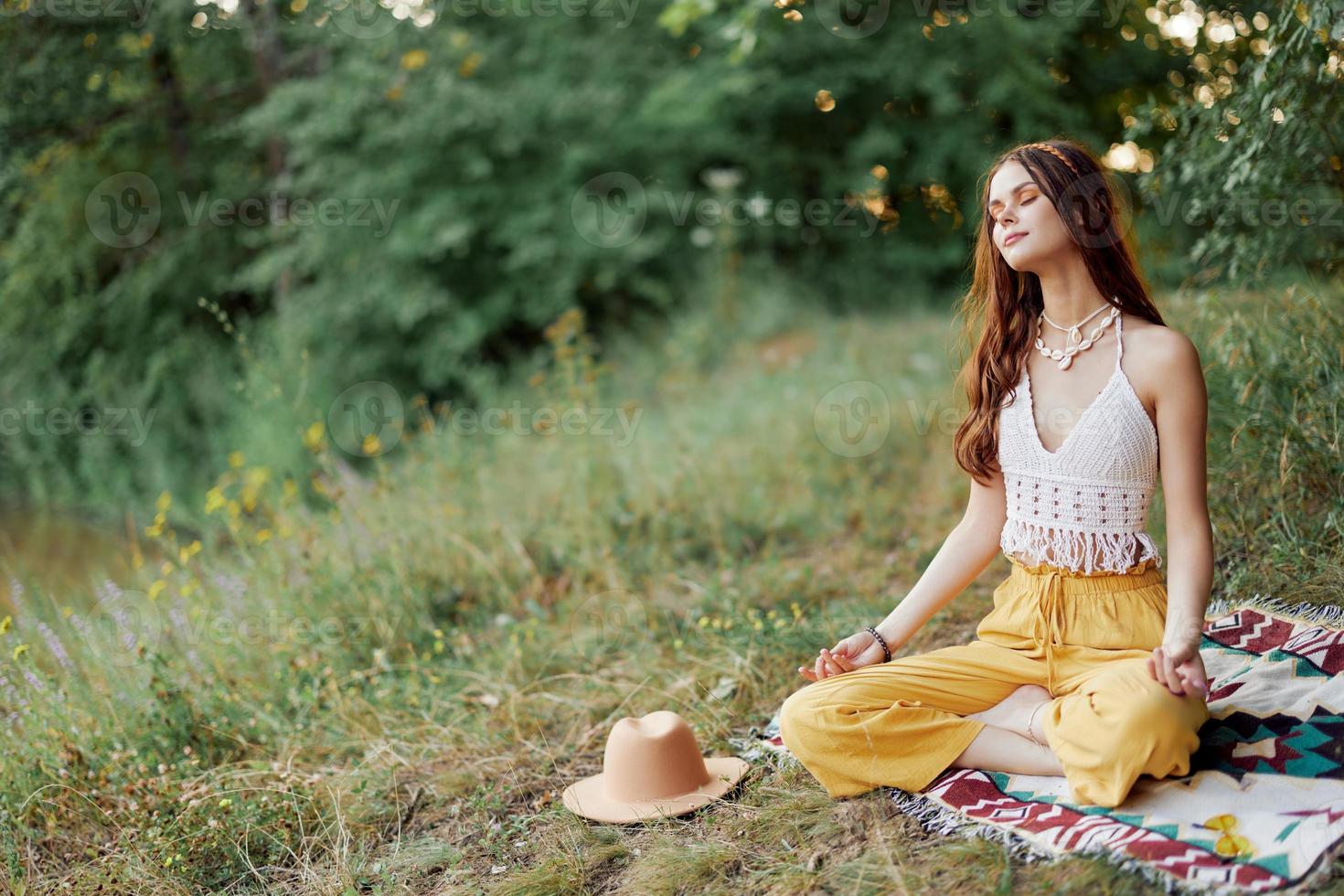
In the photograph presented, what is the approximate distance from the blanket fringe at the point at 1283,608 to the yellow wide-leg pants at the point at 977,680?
0.39 meters

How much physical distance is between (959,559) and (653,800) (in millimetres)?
987

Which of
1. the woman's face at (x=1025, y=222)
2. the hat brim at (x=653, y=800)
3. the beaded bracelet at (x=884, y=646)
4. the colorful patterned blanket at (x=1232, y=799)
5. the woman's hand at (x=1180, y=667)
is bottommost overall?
the hat brim at (x=653, y=800)

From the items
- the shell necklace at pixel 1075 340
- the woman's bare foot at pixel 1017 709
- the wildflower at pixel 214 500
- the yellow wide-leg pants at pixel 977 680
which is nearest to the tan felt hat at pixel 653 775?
the yellow wide-leg pants at pixel 977 680

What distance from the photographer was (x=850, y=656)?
241cm

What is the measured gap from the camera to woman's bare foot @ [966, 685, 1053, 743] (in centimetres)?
226

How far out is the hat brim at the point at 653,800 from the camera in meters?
2.50

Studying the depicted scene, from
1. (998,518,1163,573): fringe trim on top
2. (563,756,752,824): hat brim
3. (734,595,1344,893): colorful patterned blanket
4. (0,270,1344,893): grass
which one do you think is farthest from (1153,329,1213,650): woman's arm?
(563,756,752,824): hat brim

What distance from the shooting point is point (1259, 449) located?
10.0 feet

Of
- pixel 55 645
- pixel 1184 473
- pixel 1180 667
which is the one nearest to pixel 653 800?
pixel 1180 667

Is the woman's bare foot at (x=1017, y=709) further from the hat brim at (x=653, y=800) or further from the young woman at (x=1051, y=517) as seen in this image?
the hat brim at (x=653, y=800)

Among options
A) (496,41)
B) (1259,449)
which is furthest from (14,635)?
(496,41)

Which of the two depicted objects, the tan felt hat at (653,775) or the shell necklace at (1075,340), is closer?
the shell necklace at (1075,340)

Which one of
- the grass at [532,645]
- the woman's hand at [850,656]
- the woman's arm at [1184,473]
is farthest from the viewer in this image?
the grass at [532,645]

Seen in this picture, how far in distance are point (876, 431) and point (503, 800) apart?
285cm
